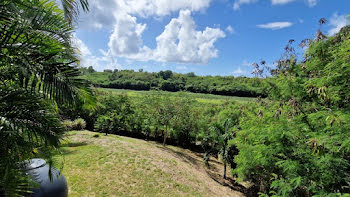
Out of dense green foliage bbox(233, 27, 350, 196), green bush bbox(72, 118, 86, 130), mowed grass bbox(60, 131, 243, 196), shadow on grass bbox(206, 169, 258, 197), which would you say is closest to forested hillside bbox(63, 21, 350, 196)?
dense green foliage bbox(233, 27, 350, 196)

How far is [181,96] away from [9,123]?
20.8 metres

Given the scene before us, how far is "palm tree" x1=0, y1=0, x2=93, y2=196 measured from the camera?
9.84ft

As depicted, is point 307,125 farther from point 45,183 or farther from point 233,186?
point 233,186

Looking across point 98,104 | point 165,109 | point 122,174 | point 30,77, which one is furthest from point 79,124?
point 30,77

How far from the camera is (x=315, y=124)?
680cm

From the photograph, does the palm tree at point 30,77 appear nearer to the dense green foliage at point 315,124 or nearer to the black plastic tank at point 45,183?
the black plastic tank at point 45,183

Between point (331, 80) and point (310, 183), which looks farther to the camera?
point (310, 183)

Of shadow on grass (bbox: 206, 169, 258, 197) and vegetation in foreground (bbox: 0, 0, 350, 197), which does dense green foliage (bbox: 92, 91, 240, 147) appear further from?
vegetation in foreground (bbox: 0, 0, 350, 197)

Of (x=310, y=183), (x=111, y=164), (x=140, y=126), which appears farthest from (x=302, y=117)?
(x=140, y=126)

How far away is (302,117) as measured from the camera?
7.11m

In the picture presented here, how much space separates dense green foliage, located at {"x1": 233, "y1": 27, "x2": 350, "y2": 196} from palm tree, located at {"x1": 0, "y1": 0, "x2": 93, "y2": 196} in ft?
18.9

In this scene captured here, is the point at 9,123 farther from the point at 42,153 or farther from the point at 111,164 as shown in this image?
the point at 111,164

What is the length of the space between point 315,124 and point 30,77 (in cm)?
866

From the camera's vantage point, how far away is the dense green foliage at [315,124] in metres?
5.37
